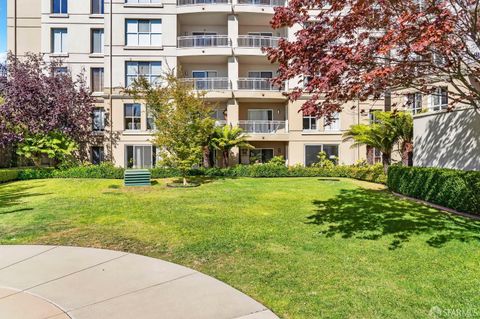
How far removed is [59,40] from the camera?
92.1 ft

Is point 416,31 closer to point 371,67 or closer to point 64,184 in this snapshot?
point 371,67

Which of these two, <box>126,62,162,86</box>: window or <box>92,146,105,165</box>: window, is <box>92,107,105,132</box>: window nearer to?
<box>92,146,105,165</box>: window

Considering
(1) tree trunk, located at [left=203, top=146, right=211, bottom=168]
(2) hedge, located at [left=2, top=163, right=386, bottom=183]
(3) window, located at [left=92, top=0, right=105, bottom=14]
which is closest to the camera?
(2) hedge, located at [left=2, top=163, right=386, bottom=183]

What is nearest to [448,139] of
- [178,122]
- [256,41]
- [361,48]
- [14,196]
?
[361,48]

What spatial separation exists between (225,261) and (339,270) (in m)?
1.94

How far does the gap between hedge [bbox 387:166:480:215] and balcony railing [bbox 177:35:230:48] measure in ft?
59.3

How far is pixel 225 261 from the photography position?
5.87m

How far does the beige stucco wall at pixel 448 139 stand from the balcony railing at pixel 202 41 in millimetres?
17189

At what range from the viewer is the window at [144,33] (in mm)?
26484

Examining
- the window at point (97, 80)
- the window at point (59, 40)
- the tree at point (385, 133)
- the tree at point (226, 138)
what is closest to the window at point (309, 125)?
the tree at point (226, 138)

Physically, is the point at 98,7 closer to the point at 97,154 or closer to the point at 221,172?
the point at 97,154

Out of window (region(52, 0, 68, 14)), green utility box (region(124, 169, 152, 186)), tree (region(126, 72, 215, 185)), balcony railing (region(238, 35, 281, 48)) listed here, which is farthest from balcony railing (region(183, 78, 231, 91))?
window (region(52, 0, 68, 14))

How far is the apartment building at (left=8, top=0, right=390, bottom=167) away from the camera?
1032 inches

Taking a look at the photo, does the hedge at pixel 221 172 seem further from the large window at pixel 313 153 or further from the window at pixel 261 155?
the window at pixel 261 155
